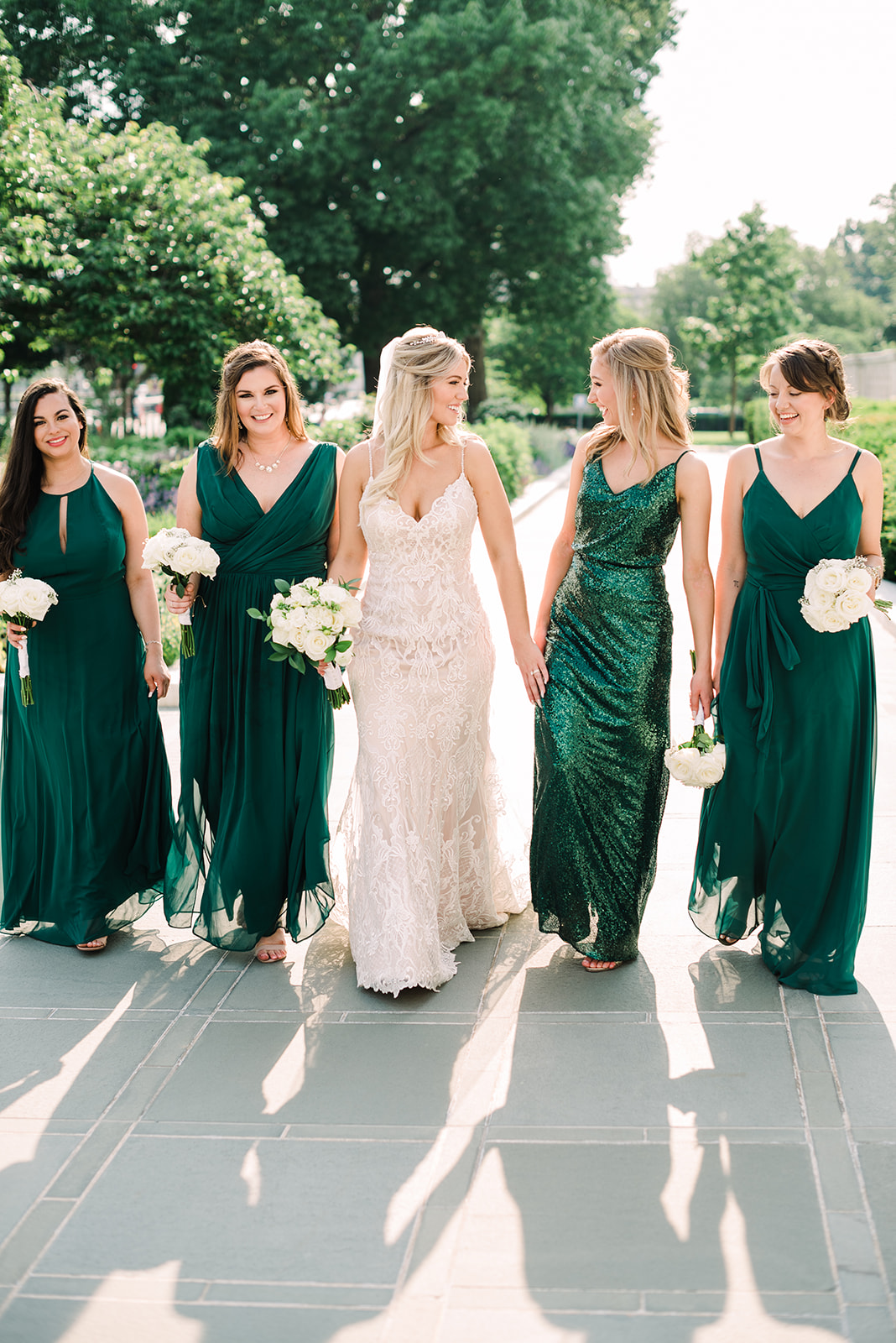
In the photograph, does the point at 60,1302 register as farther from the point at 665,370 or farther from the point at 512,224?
the point at 512,224

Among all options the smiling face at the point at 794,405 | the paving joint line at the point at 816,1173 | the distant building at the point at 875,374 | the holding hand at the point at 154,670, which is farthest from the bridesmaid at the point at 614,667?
the distant building at the point at 875,374

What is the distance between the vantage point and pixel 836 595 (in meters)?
4.00

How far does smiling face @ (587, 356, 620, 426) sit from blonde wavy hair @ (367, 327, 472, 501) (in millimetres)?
471

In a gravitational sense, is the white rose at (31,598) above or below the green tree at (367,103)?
below

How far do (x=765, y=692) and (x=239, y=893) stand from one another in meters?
2.14

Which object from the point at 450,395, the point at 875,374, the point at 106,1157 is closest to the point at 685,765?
the point at 450,395

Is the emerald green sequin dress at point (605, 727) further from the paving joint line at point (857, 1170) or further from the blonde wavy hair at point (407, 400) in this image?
the paving joint line at point (857, 1170)

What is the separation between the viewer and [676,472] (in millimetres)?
4223

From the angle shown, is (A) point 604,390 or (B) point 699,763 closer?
(B) point 699,763

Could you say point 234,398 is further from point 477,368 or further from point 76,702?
point 477,368

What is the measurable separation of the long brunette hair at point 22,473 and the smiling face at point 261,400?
68 cm

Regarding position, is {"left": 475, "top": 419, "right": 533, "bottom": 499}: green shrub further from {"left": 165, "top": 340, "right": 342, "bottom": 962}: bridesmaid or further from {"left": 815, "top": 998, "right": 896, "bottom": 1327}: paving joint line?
{"left": 815, "top": 998, "right": 896, "bottom": 1327}: paving joint line

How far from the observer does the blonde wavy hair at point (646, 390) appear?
4156 mm

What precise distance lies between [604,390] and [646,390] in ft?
0.53
